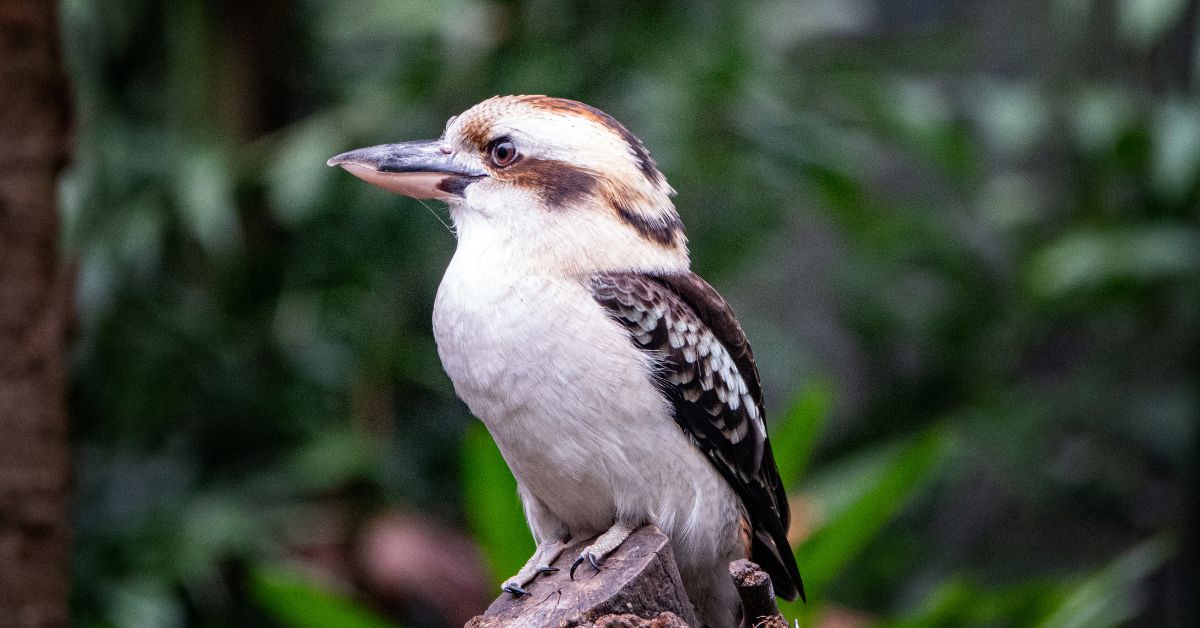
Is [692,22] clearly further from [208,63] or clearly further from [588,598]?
[588,598]

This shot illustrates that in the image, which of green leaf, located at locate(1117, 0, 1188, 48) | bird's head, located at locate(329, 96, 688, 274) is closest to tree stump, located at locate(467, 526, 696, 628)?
bird's head, located at locate(329, 96, 688, 274)

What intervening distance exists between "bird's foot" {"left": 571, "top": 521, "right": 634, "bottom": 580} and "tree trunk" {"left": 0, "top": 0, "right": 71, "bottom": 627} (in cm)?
124

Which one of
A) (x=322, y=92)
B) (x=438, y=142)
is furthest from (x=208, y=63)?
(x=438, y=142)

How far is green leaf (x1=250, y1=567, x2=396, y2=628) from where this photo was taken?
280cm

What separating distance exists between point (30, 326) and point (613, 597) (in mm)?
1481

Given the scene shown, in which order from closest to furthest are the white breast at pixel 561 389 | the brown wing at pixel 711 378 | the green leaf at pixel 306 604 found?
the white breast at pixel 561 389 → the brown wing at pixel 711 378 → the green leaf at pixel 306 604

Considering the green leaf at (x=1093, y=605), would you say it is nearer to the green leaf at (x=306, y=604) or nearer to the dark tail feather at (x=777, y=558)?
the dark tail feather at (x=777, y=558)

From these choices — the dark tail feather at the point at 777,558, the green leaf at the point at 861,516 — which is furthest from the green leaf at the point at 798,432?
the dark tail feather at the point at 777,558

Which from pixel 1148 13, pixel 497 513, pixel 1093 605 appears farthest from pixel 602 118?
pixel 1148 13

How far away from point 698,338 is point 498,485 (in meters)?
1.01

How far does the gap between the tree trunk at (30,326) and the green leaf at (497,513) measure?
0.88 metres

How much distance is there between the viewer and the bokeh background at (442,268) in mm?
3861

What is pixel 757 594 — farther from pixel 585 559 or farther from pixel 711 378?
pixel 711 378

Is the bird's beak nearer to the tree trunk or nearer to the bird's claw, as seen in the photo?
the bird's claw
